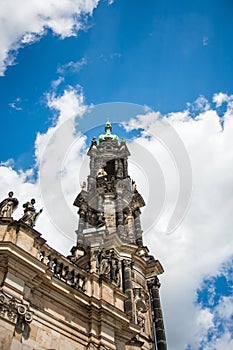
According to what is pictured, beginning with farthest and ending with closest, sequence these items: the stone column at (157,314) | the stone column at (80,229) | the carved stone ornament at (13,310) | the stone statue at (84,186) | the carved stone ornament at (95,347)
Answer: the stone statue at (84,186) < the stone column at (80,229) < the stone column at (157,314) < the carved stone ornament at (95,347) < the carved stone ornament at (13,310)

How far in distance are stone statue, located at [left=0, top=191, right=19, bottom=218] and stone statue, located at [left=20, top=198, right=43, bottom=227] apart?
1.31ft

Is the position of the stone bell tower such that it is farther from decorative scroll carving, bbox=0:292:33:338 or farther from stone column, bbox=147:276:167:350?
decorative scroll carving, bbox=0:292:33:338

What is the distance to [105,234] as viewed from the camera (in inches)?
740

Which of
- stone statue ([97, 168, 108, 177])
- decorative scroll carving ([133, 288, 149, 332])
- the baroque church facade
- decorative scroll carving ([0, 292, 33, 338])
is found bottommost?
decorative scroll carving ([0, 292, 33, 338])

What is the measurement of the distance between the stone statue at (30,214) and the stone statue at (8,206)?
0.40 metres

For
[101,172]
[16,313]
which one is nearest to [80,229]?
[101,172]

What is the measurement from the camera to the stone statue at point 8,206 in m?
11.6

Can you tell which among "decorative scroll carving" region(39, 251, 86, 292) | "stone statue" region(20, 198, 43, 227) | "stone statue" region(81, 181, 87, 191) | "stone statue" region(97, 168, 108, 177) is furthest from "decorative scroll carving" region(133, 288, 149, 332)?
"stone statue" region(97, 168, 108, 177)

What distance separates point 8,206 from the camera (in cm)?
1184

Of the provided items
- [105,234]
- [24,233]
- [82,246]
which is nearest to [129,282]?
[105,234]

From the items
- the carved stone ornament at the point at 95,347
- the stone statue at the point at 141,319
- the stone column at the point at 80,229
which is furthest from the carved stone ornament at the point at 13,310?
the stone column at the point at 80,229

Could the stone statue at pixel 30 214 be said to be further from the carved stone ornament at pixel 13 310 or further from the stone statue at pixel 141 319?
the stone statue at pixel 141 319

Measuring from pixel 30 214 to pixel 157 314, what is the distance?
11.4m

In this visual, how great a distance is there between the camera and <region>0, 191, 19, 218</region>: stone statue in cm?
1164
